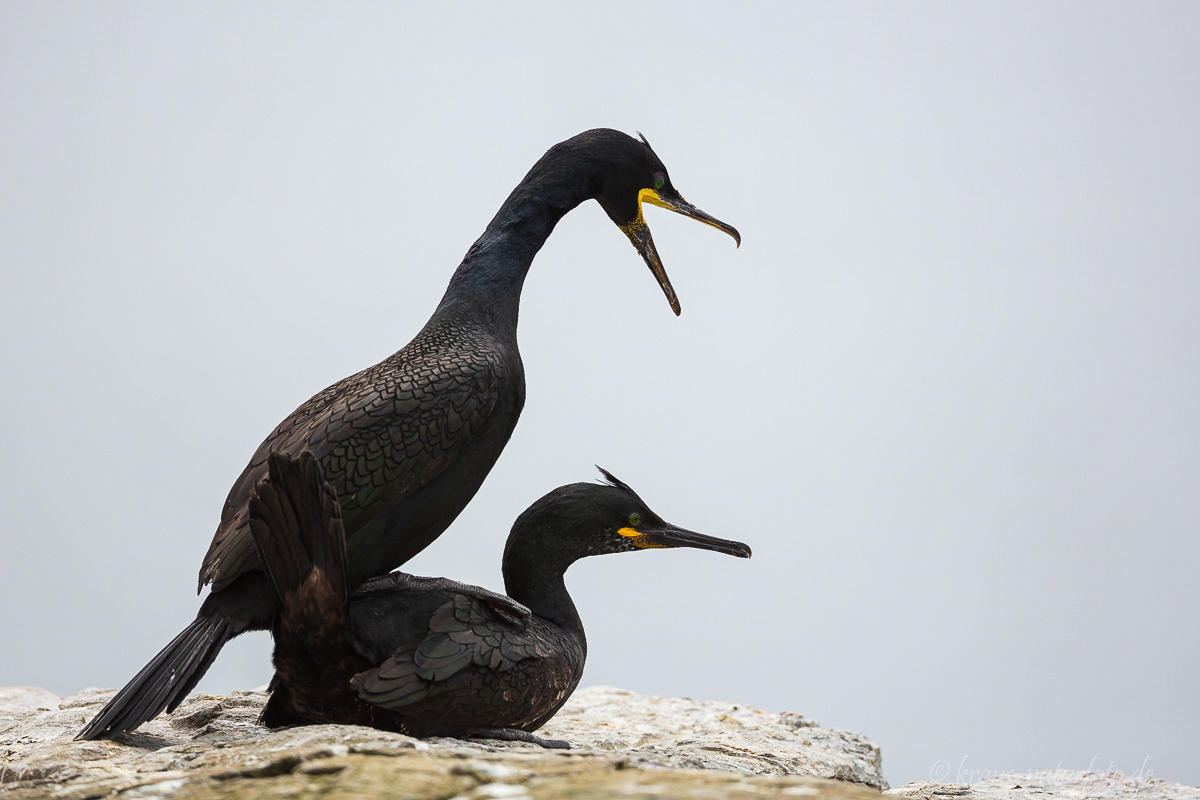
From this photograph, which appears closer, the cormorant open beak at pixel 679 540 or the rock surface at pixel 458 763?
the rock surface at pixel 458 763

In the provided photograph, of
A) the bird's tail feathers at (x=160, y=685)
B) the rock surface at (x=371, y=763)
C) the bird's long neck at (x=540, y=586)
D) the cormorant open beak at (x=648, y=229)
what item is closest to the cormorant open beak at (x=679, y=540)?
the bird's long neck at (x=540, y=586)

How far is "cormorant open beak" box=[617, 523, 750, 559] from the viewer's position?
15.3 feet

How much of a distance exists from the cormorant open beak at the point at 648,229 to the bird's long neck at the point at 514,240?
0.27 meters

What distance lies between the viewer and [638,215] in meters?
5.22

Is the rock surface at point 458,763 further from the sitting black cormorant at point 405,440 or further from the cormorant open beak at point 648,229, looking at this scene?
the cormorant open beak at point 648,229

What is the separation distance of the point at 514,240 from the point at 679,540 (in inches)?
57.1

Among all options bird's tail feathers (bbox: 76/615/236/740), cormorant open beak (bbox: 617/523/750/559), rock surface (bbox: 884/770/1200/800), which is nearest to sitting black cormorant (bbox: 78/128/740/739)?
bird's tail feathers (bbox: 76/615/236/740)

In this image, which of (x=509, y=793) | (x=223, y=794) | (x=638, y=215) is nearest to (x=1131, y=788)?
(x=638, y=215)

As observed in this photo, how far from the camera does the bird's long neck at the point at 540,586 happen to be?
14.7 feet

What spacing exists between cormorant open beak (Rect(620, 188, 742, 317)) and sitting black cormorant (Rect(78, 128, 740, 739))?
0.39 metres

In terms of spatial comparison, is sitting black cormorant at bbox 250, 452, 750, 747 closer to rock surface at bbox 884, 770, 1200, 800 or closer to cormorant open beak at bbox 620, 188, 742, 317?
A: cormorant open beak at bbox 620, 188, 742, 317

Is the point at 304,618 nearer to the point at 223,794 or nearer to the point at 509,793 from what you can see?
the point at 223,794

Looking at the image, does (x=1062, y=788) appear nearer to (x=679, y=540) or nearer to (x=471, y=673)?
(x=679, y=540)

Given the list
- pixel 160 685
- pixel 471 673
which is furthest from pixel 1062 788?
pixel 160 685
